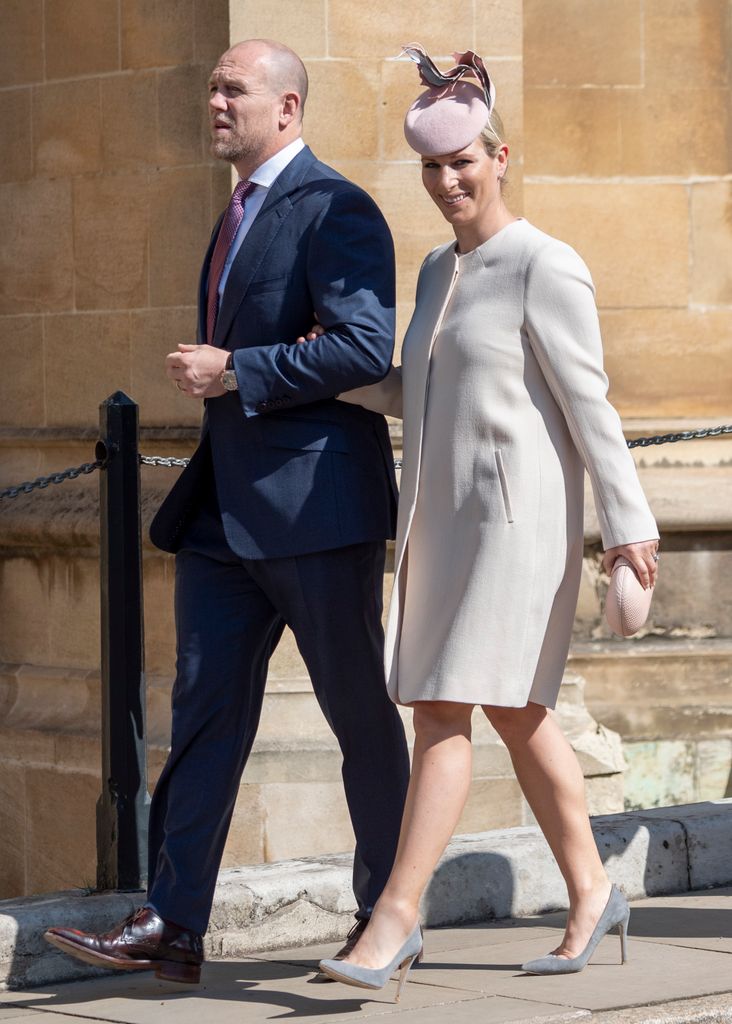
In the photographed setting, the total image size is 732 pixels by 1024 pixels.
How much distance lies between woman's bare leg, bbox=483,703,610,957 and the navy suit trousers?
272 mm

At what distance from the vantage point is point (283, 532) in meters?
4.27

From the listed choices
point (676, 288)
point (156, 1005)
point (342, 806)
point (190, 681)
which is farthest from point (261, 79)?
point (676, 288)

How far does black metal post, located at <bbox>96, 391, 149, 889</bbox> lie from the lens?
5.01 meters

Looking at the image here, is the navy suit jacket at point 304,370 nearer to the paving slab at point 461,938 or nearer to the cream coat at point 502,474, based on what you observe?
the cream coat at point 502,474

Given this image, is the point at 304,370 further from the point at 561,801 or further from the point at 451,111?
the point at 561,801

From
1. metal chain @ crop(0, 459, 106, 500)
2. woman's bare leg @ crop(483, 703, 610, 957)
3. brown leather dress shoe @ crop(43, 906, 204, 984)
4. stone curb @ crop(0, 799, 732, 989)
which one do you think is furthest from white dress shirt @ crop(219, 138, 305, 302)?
stone curb @ crop(0, 799, 732, 989)

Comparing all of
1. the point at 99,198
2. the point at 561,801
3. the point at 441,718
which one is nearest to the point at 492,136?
the point at 441,718

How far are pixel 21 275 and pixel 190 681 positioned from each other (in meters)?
3.49

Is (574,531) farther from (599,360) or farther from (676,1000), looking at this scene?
(676,1000)

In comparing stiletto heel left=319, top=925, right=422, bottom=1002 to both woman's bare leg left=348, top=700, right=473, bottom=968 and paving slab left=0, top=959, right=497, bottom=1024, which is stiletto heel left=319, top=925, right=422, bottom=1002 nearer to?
woman's bare leg left=348, top=700, right=473, bottom=968

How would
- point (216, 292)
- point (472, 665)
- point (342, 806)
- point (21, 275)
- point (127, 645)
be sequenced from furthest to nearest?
point (21, 275) < point (342, 806) < point (127, 645) < point (216, 292) < point (472, 665)

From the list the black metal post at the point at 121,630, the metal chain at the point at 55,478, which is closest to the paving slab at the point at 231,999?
the black metal post at the point at 121,630

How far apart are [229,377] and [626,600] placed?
0.94 meters

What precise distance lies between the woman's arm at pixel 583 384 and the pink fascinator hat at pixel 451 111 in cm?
29
